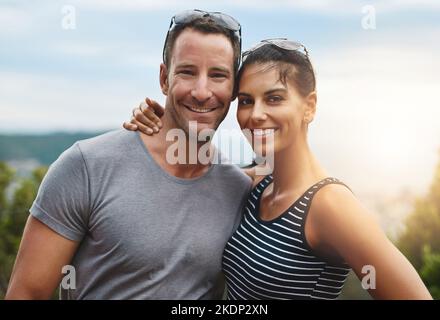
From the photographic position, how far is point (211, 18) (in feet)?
9.89

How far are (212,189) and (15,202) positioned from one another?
32.6ft

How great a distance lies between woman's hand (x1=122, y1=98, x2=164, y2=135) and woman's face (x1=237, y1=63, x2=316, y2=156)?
18.4 inches

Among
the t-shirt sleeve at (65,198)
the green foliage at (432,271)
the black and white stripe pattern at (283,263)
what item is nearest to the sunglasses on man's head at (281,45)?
the black and white stripe pattern at (283,263)

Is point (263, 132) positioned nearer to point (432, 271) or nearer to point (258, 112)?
point (258, 112)

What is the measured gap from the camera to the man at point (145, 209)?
279 centimetres

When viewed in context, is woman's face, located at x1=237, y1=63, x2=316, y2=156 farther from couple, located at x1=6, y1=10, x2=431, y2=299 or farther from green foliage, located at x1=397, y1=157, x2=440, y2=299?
green foliage, located at x1=397, y1=157, x2=440, y2=299

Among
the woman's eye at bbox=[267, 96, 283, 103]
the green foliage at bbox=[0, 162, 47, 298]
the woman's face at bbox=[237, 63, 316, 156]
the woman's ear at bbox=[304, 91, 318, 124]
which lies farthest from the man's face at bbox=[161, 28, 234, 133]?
the green foliage at bbox=[0, 162, 47, 298]

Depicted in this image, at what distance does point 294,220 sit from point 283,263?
21cm

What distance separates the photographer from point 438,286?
7875 mm

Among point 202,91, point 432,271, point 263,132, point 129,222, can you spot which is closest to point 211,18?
point 202,91

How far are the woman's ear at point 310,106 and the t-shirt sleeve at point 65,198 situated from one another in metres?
1.15

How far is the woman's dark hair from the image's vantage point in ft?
9.32
